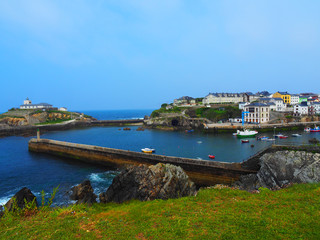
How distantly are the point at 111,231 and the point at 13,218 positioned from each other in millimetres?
6339

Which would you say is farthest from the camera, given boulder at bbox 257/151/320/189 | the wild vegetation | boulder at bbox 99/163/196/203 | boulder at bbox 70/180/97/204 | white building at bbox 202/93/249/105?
white building at bbox 202/93/249/105

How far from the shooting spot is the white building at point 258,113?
8212 cm

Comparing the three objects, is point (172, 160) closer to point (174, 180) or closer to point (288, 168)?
point (174, 180)

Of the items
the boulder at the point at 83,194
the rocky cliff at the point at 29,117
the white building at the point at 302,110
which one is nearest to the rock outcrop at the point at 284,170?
the boulder at the point at 83,194

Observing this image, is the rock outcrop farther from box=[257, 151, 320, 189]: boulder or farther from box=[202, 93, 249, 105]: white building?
box=[202, 93, 249, 105]: white building

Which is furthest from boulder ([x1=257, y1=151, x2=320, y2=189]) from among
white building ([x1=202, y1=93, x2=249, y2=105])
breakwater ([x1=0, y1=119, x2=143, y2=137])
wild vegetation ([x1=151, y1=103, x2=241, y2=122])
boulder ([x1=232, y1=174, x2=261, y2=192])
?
white building ([x1=202, y1=93, x2=249, y2=105])

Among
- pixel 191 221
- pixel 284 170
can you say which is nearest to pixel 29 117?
pixel 284 170

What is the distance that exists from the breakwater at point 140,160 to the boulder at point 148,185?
650 cm

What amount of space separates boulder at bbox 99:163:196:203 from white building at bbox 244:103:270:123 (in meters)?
69.5

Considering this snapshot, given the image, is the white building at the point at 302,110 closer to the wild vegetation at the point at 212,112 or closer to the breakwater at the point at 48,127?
the wild vegetation at the point at 212,112

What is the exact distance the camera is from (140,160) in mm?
35781

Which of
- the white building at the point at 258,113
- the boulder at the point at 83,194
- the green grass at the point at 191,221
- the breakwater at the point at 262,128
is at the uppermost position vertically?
the white building at the point at 258,113

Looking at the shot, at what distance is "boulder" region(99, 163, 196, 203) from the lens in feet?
66.9

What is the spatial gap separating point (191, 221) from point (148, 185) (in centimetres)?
1134
